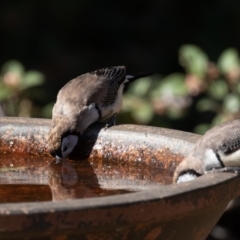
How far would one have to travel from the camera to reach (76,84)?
5.21 metres

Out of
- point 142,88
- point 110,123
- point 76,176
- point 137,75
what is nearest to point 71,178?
point 76,176

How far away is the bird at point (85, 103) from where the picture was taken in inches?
181

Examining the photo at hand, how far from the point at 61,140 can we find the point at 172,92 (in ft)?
7.22

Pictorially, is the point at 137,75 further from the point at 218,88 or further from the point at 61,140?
the point at 61,140

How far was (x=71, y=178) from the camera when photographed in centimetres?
359

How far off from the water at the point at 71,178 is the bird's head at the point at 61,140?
50 millimetres

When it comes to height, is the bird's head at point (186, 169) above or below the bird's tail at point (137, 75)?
above

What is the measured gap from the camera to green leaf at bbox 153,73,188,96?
618cm

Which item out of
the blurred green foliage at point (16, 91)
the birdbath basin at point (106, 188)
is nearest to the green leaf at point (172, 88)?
the blurred green foliage at point (16, 91)

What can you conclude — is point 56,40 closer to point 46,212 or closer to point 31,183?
point 31,183

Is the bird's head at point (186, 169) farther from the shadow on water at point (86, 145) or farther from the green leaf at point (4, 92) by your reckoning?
the green leaf at point (4, 92)

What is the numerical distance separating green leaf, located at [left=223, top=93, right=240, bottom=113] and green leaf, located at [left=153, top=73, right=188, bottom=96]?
0.97ft

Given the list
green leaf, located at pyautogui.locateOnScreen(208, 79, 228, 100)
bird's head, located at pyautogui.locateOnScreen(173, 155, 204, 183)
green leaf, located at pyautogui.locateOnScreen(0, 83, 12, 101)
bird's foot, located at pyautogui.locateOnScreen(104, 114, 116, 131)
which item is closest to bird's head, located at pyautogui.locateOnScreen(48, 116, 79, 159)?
bird's foot, located at pyautogui.locateOnScreen(104, 114, 116, 131)

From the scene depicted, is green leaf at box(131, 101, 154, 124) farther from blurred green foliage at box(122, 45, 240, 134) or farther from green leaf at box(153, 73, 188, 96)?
green leaf at box(153, 73, 188, 96)
